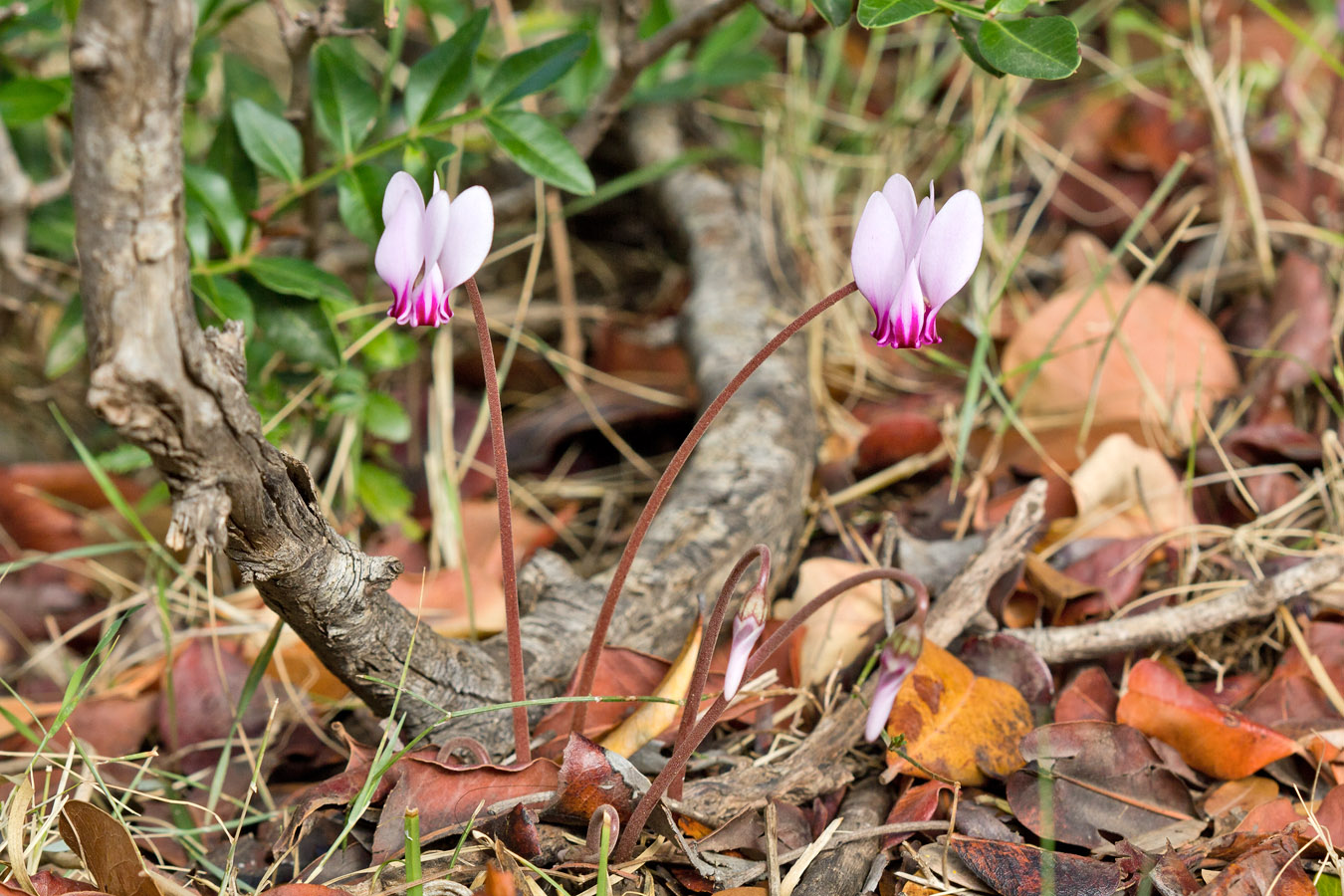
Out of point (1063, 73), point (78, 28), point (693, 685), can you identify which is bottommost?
point (693, 685)

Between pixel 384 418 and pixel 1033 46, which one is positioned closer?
pixel 1033 46

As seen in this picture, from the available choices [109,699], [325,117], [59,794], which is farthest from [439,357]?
[59,794]

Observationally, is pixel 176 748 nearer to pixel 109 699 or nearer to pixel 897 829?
pixel 109 699

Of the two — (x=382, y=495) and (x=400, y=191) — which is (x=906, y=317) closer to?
(x=400, y=191)

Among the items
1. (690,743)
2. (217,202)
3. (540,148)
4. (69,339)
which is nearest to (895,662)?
(690,743)

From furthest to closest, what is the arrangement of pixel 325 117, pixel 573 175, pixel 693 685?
pixel 325 117 → pixel 573 175 → pixel 693 685

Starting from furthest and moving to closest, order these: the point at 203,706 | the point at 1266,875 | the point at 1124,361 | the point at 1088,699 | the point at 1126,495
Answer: the point at 1124,361, the point at 1126,495, the point at 203,706, the point at 1088,699, the point at 1266,875

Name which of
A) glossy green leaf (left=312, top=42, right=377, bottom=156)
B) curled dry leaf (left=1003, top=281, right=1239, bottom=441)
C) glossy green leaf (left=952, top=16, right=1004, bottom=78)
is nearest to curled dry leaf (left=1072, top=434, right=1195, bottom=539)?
curled dry leaf (left=1003, top=281, right=1239, bottom=441)

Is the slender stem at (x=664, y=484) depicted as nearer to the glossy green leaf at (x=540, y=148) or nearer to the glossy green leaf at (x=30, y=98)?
the glossy green leaf at (x=540, y=148)
